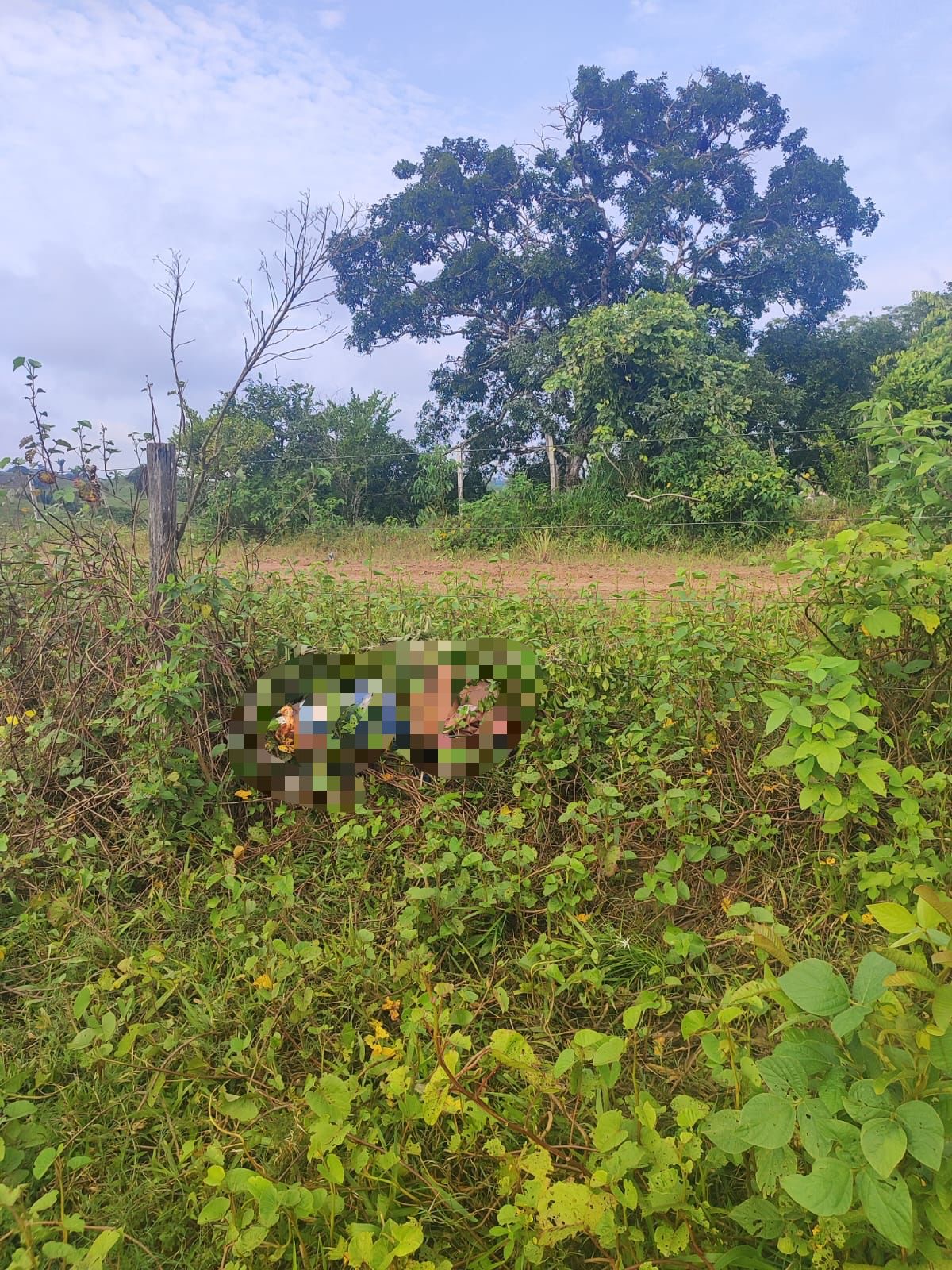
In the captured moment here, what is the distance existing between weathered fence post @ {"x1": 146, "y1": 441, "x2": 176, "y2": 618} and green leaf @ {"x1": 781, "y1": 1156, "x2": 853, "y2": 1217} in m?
3.16

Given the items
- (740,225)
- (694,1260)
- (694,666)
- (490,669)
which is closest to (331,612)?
(490,669)

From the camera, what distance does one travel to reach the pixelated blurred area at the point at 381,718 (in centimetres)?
272

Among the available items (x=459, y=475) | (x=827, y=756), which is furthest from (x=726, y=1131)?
(x=459, y=475)

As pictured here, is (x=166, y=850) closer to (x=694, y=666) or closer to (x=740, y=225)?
(x=694, y=666)

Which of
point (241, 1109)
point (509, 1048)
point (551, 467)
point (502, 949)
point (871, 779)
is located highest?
point (551, 467)

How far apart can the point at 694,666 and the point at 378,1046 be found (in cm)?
174

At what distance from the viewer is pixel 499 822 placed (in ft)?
8.26

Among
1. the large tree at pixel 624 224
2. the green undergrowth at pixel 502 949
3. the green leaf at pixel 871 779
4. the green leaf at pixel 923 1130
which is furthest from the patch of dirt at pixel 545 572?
the large tree at pixel 624 224

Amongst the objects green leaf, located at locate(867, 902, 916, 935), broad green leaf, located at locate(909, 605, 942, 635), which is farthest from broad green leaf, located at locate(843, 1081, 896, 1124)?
broad green leaf, located at locate(909, 605, 942, 635)

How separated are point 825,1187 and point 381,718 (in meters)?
2.09

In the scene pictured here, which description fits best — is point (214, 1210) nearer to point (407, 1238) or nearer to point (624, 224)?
point (407, 1238)

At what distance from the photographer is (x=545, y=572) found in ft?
20.0

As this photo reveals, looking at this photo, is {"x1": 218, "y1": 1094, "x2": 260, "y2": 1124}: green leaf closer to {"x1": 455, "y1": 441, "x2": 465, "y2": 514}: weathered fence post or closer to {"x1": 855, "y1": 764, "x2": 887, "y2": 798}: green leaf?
{"x1": 855, "y1": 764, "x2": 887, "y2": 798}: green leaf

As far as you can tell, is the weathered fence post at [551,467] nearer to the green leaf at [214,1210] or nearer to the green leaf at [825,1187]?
the green leaf at [214,1210]
